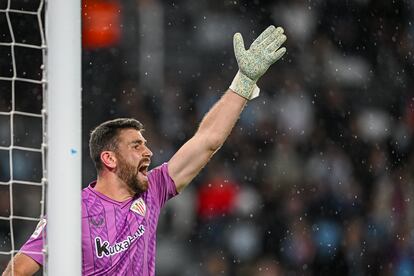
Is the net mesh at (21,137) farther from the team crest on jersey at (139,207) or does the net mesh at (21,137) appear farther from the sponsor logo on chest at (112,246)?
the sponsor logo on chest at (112,246)

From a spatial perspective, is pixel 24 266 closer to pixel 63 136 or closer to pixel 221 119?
pixel 63 136

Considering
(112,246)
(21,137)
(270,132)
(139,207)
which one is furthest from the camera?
(270,132)

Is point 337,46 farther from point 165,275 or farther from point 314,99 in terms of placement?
point 165,275

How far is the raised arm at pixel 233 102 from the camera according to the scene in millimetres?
4605

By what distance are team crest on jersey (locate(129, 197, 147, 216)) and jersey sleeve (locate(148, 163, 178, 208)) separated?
101mm

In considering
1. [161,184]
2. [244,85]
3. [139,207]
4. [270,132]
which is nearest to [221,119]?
[244,85]

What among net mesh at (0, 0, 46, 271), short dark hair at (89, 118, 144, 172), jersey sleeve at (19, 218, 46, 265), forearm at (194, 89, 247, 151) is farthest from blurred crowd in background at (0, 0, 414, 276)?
jersey sleeve at (19, 218, 46, 265)

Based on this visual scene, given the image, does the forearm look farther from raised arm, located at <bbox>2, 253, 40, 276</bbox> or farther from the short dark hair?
raised arm, located at <bbox>2, 253, 40, 276</bbox>

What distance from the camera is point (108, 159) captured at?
4.72m

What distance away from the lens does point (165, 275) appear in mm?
8008

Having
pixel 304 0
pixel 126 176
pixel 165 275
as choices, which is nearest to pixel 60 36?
pixel 126 176

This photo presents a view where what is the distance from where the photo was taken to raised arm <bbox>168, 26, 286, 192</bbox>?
4.61 meters

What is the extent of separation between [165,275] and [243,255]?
0.73m

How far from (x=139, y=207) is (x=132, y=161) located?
24 cm
